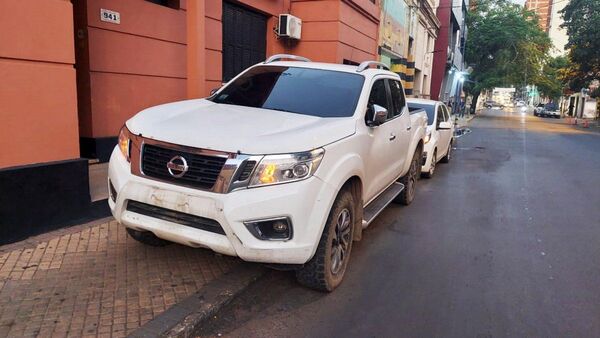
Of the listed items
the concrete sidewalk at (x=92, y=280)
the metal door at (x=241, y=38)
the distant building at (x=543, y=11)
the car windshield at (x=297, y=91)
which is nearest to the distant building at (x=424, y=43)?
the distant building at (x=543, y=11)

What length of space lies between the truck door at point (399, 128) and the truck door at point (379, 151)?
0.33 ft

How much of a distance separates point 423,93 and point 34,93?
→ 98.3ft

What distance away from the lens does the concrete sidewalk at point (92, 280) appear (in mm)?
3205

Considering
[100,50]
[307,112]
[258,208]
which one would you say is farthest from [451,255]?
[100,50]

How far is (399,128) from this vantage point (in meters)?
5.93

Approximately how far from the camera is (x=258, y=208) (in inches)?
129

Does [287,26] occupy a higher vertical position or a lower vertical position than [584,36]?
lower

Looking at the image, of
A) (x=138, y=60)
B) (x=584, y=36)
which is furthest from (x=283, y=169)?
(x=584, y=36)

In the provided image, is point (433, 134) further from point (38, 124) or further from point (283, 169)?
point (38, 124)

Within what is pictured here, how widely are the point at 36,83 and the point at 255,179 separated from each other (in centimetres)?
280

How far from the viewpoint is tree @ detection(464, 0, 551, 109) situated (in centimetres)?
4659

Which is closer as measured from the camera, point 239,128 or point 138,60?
point 239,128

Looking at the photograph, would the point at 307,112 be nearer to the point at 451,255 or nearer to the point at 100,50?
the point at 451,255

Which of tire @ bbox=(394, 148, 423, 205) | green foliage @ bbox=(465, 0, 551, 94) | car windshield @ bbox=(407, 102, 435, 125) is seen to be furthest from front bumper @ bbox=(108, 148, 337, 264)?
green foliage @ bbox=(465, 0, 551, 94)
